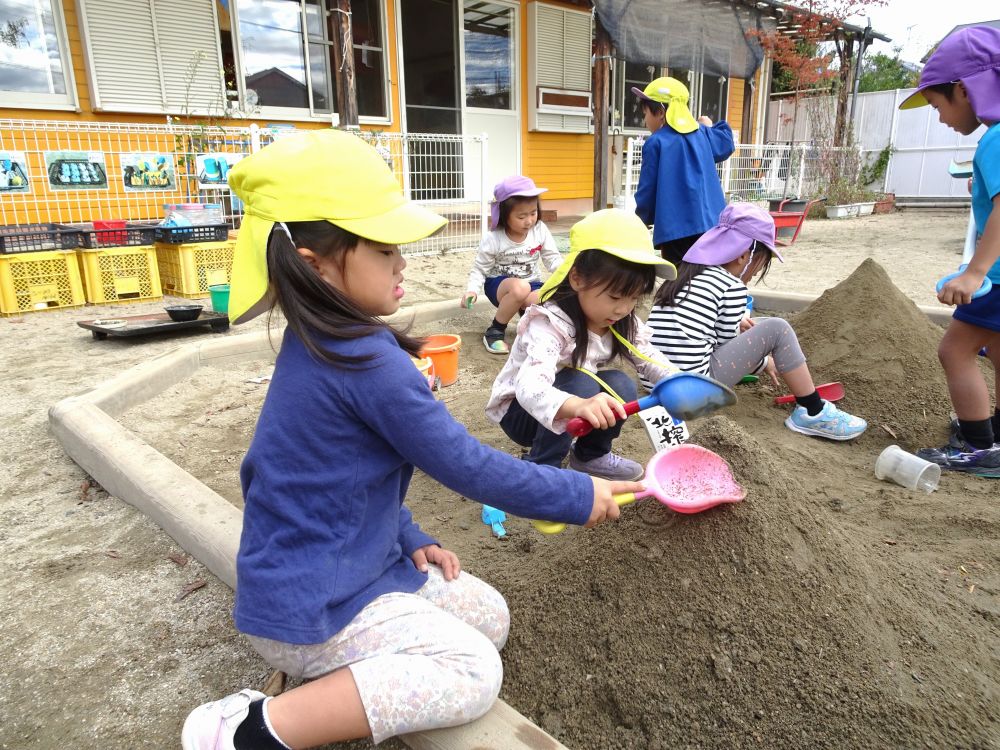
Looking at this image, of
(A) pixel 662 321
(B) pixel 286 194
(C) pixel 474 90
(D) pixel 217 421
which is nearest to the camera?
(B) pixel 286 194

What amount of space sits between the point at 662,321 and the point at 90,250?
182 inches

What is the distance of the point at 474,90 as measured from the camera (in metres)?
10.4

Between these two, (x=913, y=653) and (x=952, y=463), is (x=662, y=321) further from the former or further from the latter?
(x=913, y=653)

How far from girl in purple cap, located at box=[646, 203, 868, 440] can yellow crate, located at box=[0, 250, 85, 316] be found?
15.3 feet

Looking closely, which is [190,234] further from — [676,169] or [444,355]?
[676,169]

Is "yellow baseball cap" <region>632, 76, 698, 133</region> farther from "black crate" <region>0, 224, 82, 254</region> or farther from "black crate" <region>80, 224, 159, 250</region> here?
"black crate" <region>0, 224, 82, 254</region>

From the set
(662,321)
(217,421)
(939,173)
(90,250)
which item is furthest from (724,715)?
(939,173)

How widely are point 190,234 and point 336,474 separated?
16.4 feet

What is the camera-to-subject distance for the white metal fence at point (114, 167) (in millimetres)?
6332

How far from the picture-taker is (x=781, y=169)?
13891 millimetres

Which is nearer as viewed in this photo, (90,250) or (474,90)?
(90,250)

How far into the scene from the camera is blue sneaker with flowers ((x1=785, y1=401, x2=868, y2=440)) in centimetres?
309

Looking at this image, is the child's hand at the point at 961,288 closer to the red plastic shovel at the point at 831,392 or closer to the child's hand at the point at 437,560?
the red plastic shovel at the point at 831,392

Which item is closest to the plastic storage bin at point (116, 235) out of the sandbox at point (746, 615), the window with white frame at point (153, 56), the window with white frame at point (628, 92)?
the window with white frame at point (153, 56)
